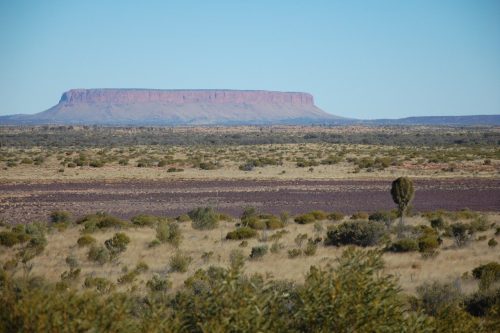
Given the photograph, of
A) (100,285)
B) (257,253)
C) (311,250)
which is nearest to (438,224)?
(311,250)

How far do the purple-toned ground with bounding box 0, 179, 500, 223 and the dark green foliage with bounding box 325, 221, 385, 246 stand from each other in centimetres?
1027

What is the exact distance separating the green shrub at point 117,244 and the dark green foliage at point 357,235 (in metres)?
7.34

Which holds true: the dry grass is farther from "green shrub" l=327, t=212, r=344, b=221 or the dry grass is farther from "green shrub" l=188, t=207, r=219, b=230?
"green shrub" l=327, t=212, r=344, b=221

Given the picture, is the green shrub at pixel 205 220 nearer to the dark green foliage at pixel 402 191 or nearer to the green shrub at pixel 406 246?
the dark green foliage at pixel 402 191

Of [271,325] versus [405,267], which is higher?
[271,325]

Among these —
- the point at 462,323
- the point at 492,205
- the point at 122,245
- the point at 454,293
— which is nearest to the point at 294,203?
the point at 492,205

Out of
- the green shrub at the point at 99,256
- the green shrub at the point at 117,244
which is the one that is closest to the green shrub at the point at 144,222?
the green shrub at the point at 117,244

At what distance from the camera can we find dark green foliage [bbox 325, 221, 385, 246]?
66.1 ft

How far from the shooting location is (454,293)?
1214 cm

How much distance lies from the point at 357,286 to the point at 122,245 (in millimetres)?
13178

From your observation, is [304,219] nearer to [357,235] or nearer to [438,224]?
[438,224]

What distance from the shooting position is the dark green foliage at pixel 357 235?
2016cm

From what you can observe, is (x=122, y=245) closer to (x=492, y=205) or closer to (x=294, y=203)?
(x=294, y=203)

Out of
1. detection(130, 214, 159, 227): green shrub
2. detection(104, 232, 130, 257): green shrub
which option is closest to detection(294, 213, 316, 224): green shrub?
→ detection(130, 214, 159, 227): green shrub
